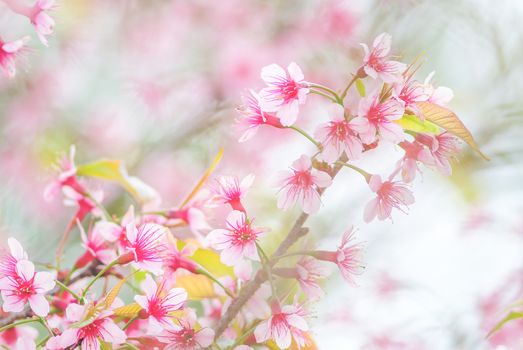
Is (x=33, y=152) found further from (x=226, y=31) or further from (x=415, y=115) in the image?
(x=415, y=115)

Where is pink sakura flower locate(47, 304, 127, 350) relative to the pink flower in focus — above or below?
below

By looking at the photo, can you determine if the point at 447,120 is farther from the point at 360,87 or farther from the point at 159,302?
the point at 159,302

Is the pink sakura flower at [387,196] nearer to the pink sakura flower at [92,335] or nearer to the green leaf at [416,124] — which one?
the green leaf at [416,124]

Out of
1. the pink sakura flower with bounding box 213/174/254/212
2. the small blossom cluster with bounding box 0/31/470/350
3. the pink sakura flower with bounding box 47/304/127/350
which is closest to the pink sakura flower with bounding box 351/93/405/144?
the small blossom cluster with bounding box 0/31/470/350

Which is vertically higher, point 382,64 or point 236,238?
point 382,64

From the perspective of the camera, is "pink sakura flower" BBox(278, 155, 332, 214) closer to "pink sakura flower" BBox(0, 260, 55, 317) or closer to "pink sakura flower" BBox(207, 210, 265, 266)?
"pink sakura flower" BBox(207, 210, 265, 266)

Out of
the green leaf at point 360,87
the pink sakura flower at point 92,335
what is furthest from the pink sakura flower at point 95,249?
the green leaf at point 360,87

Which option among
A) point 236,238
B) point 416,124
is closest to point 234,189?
point 236,238
